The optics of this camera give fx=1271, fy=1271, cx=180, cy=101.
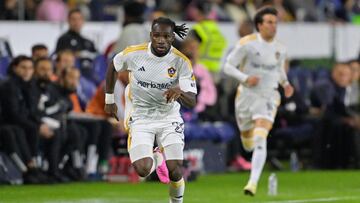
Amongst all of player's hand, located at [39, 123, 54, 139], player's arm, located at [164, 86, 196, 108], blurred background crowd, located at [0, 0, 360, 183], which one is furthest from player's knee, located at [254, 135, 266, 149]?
player's arm, located at [164, 86, 196, 108]

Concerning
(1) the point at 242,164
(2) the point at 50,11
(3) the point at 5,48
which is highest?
(2) the point at 50,11

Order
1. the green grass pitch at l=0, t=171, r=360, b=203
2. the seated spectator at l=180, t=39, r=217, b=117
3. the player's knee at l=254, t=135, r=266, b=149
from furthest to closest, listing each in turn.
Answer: the seated spectator at l=180, t=39, r=217, b=117, the player's knee at l=254, t=135, r=266, b=149, the green grass pitch at l=0, t=171, r=360, b=203

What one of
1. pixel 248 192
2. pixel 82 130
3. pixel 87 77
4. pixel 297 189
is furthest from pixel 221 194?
pixel 87 77

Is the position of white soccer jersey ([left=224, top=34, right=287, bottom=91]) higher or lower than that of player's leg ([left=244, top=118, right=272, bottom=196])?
higher

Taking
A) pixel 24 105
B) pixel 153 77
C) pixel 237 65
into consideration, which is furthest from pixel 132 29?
pixel 153 77

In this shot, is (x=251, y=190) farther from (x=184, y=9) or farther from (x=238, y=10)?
(x=238, y=10)

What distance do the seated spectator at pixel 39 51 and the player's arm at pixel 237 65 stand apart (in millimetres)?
3262

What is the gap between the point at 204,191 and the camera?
17.1 metres

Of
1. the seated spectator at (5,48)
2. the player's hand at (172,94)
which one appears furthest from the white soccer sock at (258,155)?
the seated spectator at (5,48)

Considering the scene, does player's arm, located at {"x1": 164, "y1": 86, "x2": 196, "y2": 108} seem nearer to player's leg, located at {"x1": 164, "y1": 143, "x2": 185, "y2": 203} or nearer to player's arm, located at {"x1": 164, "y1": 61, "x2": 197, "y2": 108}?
player's arm, located at {"x1": 164, "y1": 61, "x2": 197, "y2": 108}

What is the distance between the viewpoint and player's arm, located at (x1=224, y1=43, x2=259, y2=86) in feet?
55.0

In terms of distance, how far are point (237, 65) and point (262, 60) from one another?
34cm

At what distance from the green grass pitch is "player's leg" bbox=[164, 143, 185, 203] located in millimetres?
2199

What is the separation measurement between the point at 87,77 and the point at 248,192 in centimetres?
519
